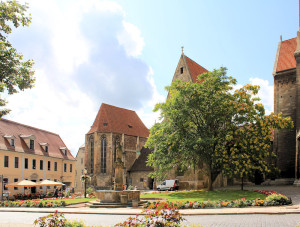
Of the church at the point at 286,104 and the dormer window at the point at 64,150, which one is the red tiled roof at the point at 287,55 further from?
the dormer window at the point at 64,150

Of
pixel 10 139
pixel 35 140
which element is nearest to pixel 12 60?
pixel 10 139

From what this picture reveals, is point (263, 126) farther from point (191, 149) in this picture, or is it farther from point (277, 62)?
point (277, 62)

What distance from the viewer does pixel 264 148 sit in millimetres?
27734

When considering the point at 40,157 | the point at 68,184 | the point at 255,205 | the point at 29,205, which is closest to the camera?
the point at 255,205

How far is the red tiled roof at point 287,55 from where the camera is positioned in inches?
1577

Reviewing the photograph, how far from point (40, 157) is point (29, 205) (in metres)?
21.3

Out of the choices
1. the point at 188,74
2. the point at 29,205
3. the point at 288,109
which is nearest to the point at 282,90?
the point at 288,109

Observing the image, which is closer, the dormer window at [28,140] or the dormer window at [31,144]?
the dormer window at [28,140]

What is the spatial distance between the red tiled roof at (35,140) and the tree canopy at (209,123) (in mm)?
19752

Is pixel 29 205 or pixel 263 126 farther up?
pixel 263 126

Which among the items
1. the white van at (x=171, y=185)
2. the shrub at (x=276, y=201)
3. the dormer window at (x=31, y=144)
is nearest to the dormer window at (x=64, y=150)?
the dormer window at (x=31, y=144)

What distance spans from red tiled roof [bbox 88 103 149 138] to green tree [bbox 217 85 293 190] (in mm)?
30464

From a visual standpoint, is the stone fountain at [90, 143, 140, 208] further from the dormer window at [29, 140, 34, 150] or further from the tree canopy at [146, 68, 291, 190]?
the dormer window at [29, 140, 34, 150]

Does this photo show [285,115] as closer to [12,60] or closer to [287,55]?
[287,55]
